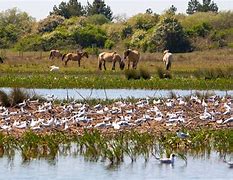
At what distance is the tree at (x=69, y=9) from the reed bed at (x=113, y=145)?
90178 mm

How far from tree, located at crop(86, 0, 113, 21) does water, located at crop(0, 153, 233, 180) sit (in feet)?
319

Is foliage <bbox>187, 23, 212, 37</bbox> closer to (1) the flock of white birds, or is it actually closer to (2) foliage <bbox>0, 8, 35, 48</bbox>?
(2) foliage <bbox>0, 8, 35, 48</bbox>

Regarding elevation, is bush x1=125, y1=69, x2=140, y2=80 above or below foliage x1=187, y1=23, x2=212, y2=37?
below

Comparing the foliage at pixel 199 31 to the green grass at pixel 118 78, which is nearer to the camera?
the green grass at pixel 118 78

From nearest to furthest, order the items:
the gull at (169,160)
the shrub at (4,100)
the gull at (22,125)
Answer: the gull at (169,160) < the gull at (22,125) < the shrub at (4,100)

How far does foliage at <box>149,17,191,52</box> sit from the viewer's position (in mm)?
68438

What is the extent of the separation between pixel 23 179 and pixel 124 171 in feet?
6.48

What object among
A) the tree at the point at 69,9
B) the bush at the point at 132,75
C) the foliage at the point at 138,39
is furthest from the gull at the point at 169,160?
the tree at the point at 69,9

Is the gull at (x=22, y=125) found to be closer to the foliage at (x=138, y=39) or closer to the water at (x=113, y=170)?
the water at (x=113, y=170)

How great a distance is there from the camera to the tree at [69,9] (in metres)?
110

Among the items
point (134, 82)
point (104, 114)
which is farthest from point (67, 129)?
point (134, 82)

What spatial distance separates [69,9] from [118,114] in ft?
293

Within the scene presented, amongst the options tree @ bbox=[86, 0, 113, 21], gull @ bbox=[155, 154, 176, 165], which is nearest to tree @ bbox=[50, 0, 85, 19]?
tree @ bbox=[86, 0, 113, 21]

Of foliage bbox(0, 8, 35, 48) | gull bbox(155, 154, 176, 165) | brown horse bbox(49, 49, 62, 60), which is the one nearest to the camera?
gull bbox(155, 154, 176, 165)
